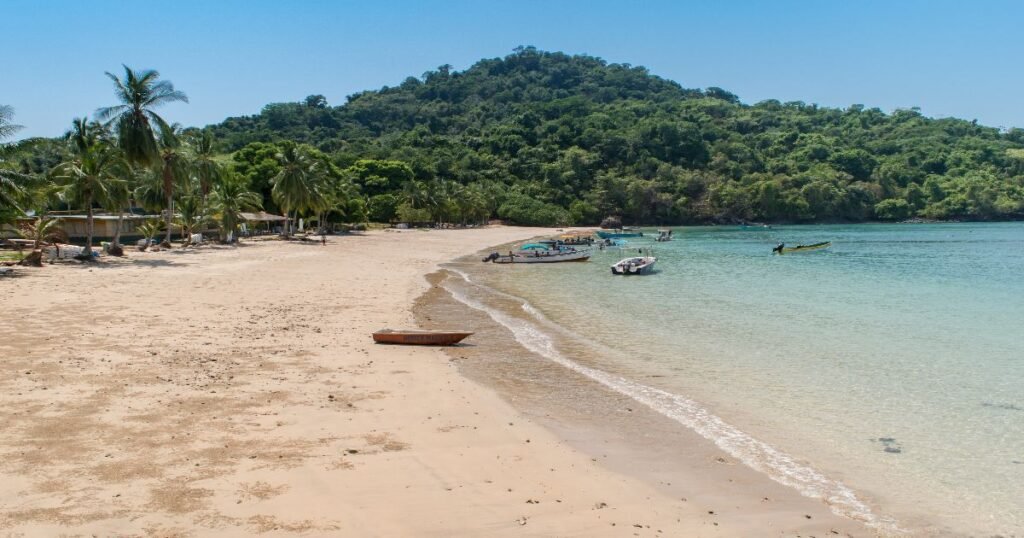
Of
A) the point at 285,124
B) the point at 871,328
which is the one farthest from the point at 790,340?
the point at 285,124

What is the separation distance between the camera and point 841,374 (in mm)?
14477

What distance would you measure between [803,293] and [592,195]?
104 meters

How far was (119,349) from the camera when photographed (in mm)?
13594

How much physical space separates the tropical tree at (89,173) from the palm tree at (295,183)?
25.7m

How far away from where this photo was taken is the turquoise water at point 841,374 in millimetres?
8328

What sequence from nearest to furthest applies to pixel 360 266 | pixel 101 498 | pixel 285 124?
pixel 101 498
pixel 360 266
pixel 285 124

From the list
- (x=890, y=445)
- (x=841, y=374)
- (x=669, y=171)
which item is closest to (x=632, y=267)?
(x=841, y=374)

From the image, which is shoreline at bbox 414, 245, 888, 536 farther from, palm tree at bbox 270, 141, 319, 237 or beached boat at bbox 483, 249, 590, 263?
palm tree at bbox 270, 141, 319, 237

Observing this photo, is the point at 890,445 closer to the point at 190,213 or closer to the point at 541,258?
the point at 541,258

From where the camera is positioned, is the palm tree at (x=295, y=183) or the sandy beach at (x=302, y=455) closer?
the sandy beach at (x=302, y=455)

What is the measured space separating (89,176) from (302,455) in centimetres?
3221

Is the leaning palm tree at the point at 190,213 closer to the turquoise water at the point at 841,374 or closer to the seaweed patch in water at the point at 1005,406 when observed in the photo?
the turquoise water at the point at 841,374

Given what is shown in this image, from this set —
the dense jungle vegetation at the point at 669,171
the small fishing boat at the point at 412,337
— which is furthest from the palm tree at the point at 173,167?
the dense jungle vegetation at the point at 669,171

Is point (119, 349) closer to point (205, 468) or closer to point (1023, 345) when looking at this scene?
point (205, 468)
